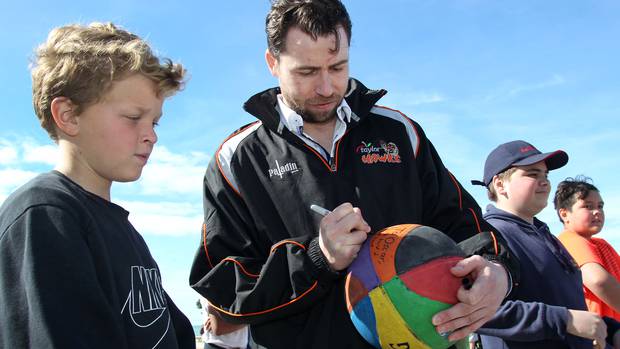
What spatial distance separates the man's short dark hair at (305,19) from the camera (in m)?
3.44

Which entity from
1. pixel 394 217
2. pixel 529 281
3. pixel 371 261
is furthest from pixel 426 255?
pixel 529 281

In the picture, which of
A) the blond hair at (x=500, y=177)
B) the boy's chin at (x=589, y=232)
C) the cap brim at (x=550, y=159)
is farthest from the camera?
the boy's chin at (x=589, y=232)

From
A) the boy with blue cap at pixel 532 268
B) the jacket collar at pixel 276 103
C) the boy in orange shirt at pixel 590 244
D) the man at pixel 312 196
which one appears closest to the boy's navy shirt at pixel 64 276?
the man at pixel 312 196

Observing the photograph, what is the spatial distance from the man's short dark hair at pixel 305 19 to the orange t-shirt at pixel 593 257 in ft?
13.9

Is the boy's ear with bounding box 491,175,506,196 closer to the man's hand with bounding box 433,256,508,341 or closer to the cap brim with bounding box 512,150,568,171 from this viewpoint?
the cap brim with bounding box 512,150,568,171

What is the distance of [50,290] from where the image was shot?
2.06 meters

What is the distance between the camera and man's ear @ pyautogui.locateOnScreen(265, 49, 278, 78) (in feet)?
12.3

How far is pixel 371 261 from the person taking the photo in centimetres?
276

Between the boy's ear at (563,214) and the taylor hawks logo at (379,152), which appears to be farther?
the boy's ear at (563,214)

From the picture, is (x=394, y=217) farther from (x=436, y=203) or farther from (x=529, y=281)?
(x=529, y=281)

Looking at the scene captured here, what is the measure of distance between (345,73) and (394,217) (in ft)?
3.06

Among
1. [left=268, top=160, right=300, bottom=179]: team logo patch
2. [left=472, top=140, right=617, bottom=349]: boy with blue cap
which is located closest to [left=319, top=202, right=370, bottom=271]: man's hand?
[left=268, top=160, right=300, bottom=179]: team logo patch
